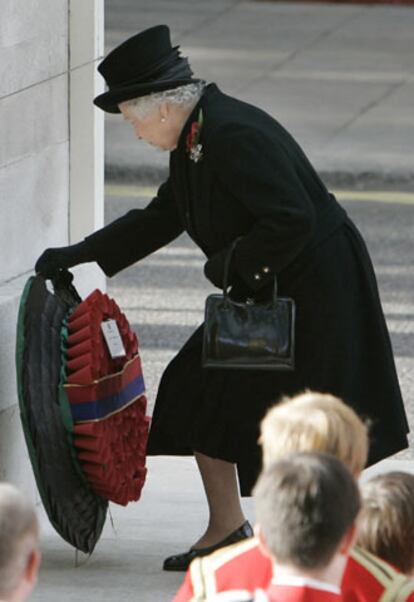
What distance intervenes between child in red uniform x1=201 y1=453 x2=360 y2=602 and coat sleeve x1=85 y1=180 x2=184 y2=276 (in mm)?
2446

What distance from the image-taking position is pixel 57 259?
5832 millimetres

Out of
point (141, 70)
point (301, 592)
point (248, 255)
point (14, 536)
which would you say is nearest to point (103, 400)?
point (248, 255)

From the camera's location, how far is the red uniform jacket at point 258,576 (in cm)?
372

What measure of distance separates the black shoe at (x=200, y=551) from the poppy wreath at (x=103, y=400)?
0.75ft

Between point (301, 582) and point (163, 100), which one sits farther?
point (163, 100)

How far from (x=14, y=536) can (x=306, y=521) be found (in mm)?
486

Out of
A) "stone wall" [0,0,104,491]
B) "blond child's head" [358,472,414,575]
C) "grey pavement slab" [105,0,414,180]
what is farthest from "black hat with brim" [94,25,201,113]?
"grey pavement slab" [105,0,414,180]

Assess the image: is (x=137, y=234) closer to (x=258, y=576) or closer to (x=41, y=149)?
(x=41, y=149)

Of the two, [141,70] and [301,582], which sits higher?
[141,70]

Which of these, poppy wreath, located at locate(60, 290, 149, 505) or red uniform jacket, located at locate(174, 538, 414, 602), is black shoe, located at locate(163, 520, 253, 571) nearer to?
poppy wreath, located at locate(60, 290, 149, 505)

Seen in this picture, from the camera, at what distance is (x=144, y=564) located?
5.91m

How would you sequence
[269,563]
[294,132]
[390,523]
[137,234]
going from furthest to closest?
[294,132] → [137,234] → [390,523] → [269,563]

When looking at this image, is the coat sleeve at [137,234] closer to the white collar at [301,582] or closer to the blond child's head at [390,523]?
the blond child's head at [390,523]

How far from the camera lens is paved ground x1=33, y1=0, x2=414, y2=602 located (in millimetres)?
6094
